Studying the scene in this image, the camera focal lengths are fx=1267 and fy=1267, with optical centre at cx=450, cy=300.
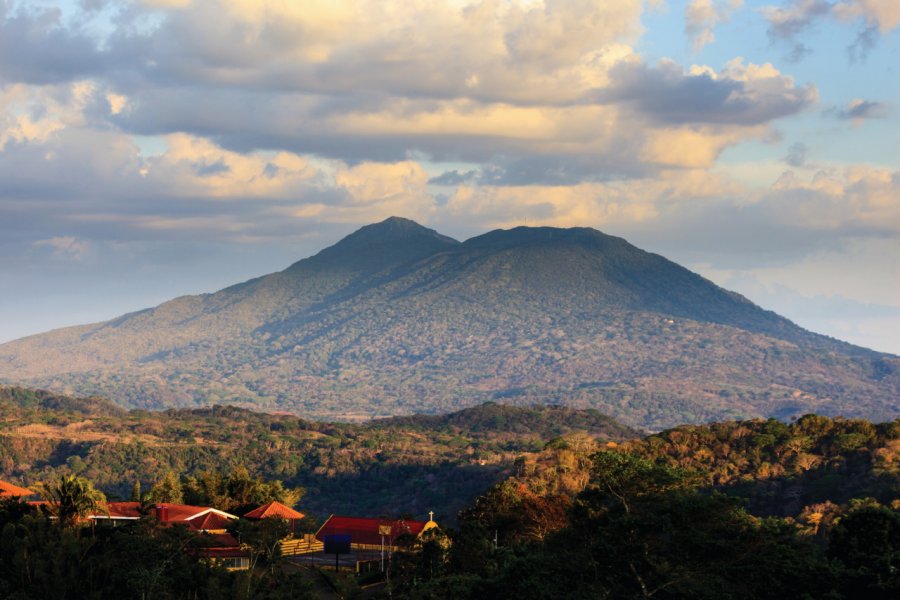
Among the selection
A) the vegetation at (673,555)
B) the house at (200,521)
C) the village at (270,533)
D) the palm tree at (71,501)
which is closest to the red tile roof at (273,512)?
the village at (270,533)

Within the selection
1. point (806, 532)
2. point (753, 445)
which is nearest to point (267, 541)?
point (806, 532)

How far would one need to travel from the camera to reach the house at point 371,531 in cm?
7788

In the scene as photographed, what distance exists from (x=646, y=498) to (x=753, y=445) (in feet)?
313

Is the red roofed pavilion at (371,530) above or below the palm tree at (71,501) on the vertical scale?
below

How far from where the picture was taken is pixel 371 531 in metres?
80.6

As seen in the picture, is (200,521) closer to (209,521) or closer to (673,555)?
(209,521)

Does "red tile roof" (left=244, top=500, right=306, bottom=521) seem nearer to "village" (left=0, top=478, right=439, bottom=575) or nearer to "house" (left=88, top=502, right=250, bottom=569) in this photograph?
"village" (left=0, top=478, right=439, bottom=575)

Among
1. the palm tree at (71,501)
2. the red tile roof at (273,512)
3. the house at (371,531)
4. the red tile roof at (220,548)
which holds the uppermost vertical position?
the palm tree at (71,501)

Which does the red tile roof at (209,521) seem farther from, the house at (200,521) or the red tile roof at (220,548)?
the red tile roof at (220,548)

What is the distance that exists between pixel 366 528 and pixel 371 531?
2.93 ft

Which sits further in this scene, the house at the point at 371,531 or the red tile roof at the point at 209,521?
the house at the point at 371,531

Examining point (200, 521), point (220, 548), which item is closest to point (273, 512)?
point (200, 521)

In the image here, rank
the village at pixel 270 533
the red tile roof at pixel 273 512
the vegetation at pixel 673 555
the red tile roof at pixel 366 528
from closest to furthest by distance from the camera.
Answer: the vegetation at pixel 673 555, the village at pixel 270 533, the red tile roof at pixel 366 528, the red tile roof at pixel 273 512

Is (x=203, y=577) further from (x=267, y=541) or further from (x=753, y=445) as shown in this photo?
(x=753, y=445)
